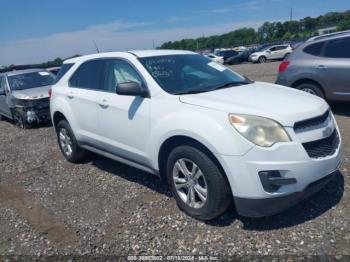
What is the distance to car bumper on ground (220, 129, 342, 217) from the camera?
→ 3043 millimetres

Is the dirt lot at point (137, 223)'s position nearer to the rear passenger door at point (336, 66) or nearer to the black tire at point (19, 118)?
the rear passenger door at point (336, 66)

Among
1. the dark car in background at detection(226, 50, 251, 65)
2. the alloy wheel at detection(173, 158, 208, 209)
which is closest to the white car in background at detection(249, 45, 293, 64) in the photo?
the dark car in background at detection(226, 50, 251, 65)

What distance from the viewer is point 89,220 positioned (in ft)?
13.0

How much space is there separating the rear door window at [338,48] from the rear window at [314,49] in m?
0.13

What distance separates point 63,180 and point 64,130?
34.3 inches

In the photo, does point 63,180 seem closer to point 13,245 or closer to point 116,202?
point 116,202

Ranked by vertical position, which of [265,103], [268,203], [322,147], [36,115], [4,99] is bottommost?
[36,115]

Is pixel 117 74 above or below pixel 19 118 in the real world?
above

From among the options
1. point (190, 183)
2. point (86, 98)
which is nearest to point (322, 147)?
point (190, 183)

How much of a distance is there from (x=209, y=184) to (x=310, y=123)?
110 cm

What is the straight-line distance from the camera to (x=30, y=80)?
1051cm

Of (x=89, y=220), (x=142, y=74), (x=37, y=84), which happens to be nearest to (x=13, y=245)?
A: (x=89, y=220)

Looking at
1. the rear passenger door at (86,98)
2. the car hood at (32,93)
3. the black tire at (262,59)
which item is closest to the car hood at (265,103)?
the rear passenger door at (86,98)

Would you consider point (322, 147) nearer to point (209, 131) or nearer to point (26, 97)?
point (209, 131)
